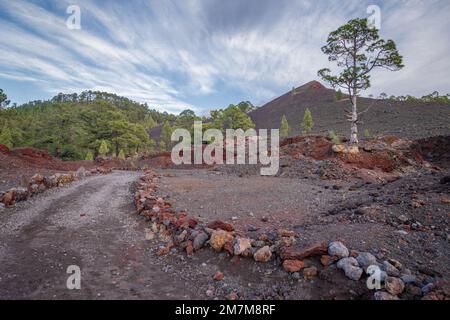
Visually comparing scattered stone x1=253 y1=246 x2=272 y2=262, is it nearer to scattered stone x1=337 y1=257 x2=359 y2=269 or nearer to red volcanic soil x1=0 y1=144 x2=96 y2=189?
scattered stone x1=337 y1=257 x2=359 y2=269

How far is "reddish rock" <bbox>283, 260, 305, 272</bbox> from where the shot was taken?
4.03 m

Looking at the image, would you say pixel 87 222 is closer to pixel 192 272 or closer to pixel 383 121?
pixel 192 272

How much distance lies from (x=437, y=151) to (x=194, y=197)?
59.3ft

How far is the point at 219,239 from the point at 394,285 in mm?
2757

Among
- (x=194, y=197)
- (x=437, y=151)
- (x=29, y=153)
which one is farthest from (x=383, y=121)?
(x=29, y=153)

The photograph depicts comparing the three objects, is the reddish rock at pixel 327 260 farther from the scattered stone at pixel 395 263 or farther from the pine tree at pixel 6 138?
the pine tree at pixel 6 138

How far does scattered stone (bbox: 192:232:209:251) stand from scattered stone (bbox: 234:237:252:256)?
2.51 feet

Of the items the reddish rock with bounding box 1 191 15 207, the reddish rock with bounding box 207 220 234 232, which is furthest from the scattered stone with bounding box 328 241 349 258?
the reddish rock with bounding box 1 191 15 207

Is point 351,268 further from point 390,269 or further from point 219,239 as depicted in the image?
point 219,239

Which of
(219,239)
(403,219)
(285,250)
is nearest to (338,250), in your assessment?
(285,250)

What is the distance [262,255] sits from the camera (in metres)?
4.46

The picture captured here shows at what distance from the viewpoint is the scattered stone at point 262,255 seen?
4.46m

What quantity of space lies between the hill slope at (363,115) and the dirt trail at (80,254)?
2216 cm
